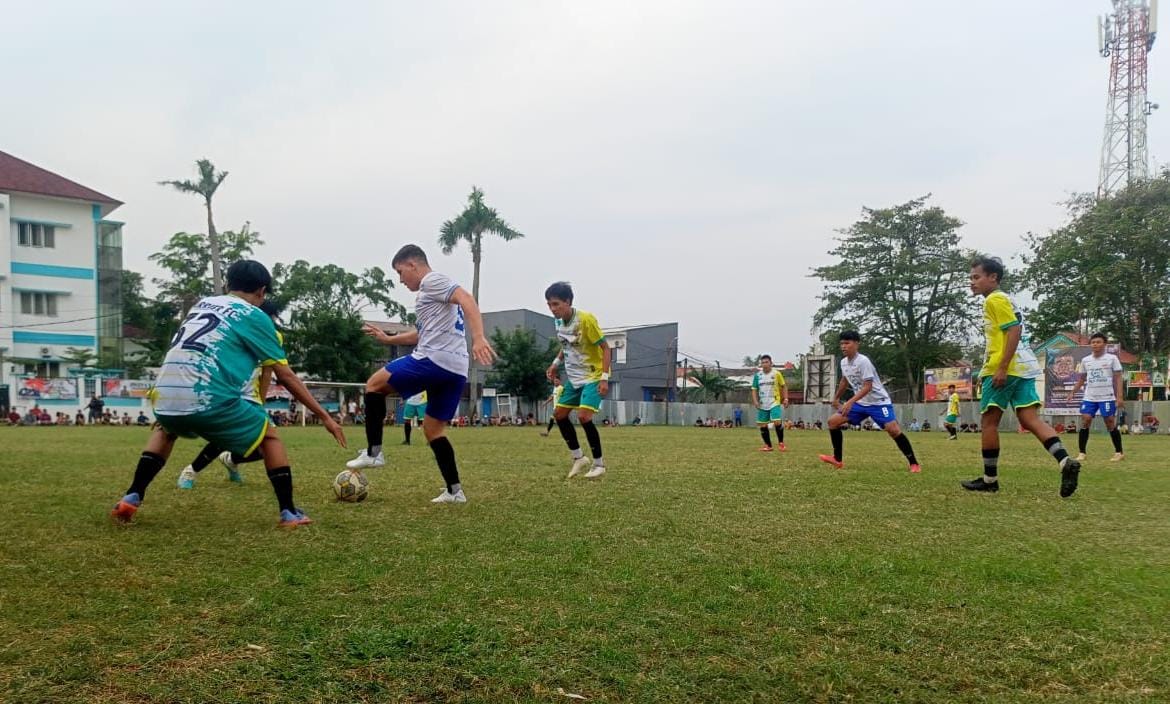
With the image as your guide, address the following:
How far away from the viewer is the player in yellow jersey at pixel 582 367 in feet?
27.3

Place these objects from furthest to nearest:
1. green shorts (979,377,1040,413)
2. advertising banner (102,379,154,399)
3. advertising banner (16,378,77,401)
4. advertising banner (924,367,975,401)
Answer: advertising banner (924,367,975,401)
advertising banner (102,379,154,399)
advertising banner (16,378,77,401)
green shorts (979,377,1040,413)

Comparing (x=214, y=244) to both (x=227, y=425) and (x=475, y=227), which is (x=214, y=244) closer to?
(x=475, y=227)

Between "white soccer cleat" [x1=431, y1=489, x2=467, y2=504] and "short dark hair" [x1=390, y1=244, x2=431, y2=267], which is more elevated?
"short dark hair" [x1=390, y1=244, x2=431, y2=267]

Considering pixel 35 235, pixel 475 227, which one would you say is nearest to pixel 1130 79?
pixel 475 227

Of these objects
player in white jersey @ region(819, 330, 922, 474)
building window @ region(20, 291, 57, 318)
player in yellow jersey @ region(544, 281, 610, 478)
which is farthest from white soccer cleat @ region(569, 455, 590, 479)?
building window @ region(20, 291, 57, 318)

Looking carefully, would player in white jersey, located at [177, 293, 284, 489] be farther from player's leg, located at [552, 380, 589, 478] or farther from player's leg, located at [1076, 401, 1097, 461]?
player's leg, located at [1076, 401, 1097, 461]

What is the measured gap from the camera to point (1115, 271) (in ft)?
123

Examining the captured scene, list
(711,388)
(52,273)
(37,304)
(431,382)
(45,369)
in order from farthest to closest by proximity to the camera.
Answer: (711,388) → (52,273) → (37,304) → (45,369) → (431,382)

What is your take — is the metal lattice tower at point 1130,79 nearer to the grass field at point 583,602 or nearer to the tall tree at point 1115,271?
the tall tree at point 1115,271

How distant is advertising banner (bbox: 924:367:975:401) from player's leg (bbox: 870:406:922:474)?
32789 millimetres

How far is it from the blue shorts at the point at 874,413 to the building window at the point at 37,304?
45691mm

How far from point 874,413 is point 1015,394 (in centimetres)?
281

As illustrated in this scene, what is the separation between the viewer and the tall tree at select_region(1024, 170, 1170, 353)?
37.5m

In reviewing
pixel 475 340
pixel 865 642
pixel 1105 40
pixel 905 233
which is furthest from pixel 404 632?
pixel 1105 40
